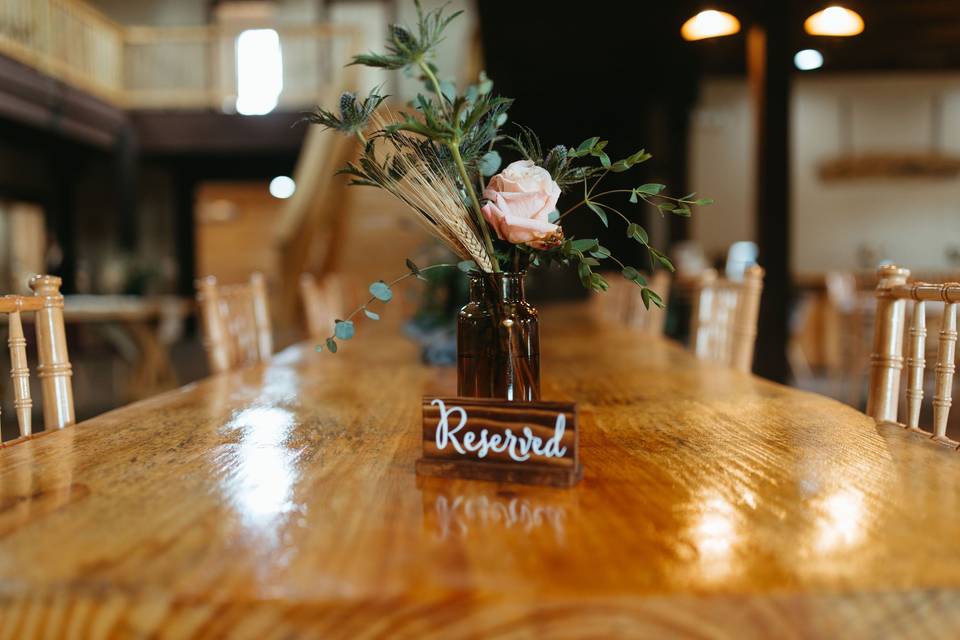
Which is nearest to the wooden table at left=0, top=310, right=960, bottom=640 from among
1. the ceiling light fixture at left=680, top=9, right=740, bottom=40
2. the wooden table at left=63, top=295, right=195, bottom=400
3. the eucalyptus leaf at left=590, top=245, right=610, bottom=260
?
the eucalyptus leaf at left=590, top=245, right=610, bottom=260

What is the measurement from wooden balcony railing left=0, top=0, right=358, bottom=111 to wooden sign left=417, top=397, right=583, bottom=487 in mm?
7220

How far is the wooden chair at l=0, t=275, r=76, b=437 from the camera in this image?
3.74 ft

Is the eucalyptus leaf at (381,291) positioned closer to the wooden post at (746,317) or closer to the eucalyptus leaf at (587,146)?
the eucalyptus leaf at (587,146)

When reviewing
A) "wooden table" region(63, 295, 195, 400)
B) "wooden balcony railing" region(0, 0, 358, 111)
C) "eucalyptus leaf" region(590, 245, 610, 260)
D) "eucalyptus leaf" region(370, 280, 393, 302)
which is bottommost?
"wooden table" region(63, 295, 195, 400)

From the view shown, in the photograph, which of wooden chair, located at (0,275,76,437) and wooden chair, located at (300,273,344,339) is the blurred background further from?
wooden chair, located at (0,275,76,437)

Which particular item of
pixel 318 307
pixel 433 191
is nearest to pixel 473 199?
pixel 433 191

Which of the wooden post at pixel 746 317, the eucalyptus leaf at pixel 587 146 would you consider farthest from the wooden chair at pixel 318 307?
the eucalyptus leaf at pixel 587 146

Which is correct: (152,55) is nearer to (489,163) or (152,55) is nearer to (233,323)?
(233,323)

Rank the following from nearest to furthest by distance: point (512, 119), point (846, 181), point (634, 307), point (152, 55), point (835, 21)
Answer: point (835, 21), point (634, 307), point (512, 119), point (846, 181), point (152, 55)

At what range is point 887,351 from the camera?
1.21 m

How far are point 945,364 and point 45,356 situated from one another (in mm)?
1320

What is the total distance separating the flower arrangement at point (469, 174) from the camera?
0.89m

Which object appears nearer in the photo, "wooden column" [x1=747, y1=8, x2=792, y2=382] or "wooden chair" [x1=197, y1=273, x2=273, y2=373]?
Result: "wooden chair" [x1=197, y1=273, x2=273, y2=373]

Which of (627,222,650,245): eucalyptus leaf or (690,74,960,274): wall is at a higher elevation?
(690,74,960,274): wall
